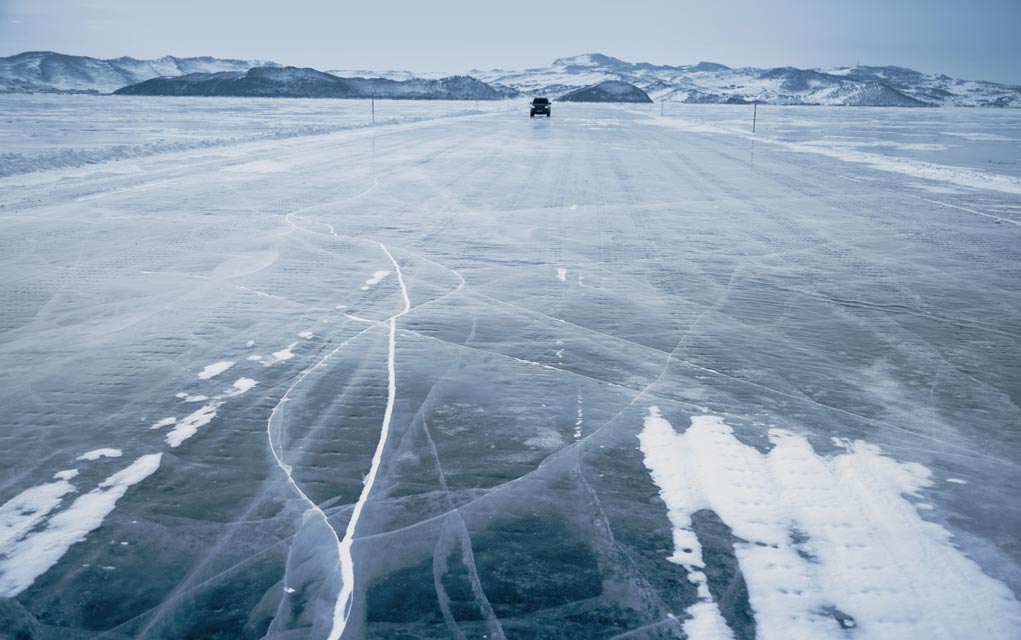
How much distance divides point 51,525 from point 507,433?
2180mm

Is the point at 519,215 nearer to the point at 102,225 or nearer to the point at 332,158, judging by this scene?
the point at 102,225

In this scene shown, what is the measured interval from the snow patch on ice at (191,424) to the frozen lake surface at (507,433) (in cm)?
3

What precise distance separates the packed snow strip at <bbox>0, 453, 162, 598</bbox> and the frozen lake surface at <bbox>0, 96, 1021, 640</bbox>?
2cm

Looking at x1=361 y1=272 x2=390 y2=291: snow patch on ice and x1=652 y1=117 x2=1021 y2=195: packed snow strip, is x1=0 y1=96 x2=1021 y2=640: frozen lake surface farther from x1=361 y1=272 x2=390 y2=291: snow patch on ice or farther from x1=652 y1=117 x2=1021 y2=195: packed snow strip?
x1=652 y1=117 x2=1021 y2=195: packed snow strip

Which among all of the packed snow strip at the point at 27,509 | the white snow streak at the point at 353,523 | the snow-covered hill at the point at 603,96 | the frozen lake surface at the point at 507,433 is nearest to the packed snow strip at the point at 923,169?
the frozen lake surface at the point at 507,433

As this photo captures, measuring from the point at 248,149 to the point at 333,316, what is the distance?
18.7 metres

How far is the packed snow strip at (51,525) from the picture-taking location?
117 inches

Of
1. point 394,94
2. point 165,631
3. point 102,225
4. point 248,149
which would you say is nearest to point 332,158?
point 248,149

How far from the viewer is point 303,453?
390cm

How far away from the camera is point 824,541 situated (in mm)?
3172

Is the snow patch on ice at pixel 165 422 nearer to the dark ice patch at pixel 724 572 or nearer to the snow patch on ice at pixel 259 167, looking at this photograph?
the dark ice patch at pixel 724 572

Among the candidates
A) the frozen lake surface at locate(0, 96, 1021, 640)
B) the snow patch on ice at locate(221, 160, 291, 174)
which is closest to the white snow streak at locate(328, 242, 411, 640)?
the frozen lake surface at locate(0, 96, 1021, 640)

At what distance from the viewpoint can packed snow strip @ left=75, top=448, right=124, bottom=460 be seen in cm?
388

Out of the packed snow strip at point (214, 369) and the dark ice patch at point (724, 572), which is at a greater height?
the packed snow strip at point (214, 369)
